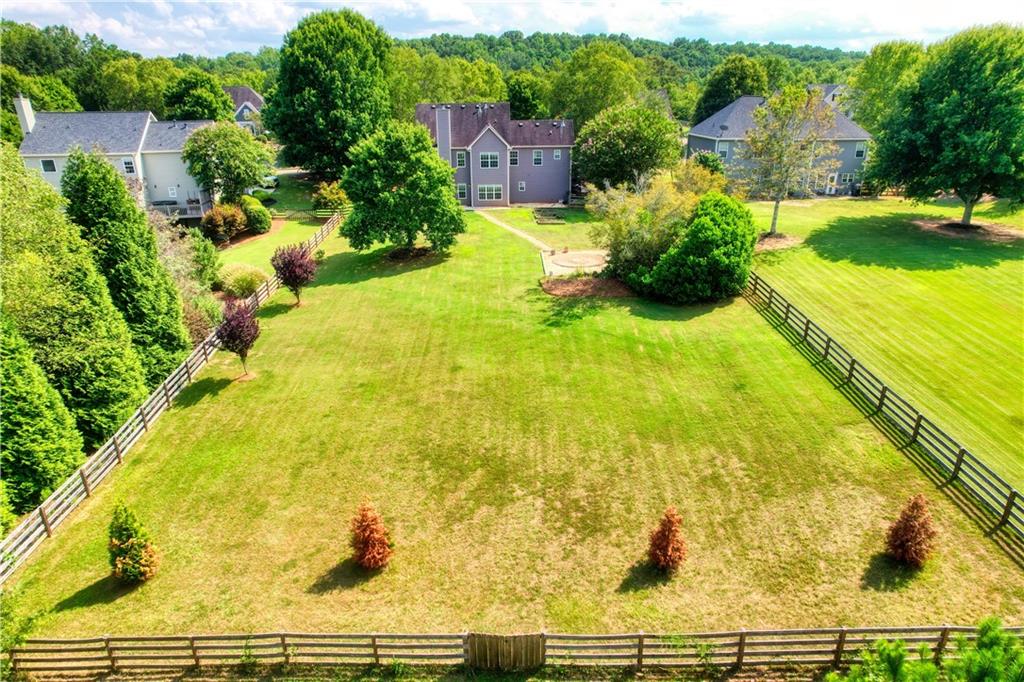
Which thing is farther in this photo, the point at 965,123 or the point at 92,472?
the point at 965,123

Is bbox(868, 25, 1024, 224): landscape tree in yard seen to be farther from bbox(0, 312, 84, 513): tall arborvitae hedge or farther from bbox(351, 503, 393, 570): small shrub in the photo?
bbox(0, 312, 84, 513): tall arborvitae hedge

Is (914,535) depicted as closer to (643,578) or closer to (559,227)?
(643,578)

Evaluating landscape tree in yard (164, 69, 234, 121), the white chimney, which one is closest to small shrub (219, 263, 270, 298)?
the white chimney

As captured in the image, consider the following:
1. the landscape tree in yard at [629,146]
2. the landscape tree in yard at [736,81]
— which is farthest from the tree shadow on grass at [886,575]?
the landscape tree in yard at [736,81]

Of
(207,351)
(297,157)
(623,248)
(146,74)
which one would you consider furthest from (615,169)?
(146,74)

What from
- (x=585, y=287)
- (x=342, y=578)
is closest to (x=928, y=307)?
(x=585, y=287)

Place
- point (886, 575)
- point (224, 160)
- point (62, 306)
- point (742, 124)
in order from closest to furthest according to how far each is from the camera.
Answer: point (886, 575)
point (62, 306)
point (224, 160)
point (742, 124)
